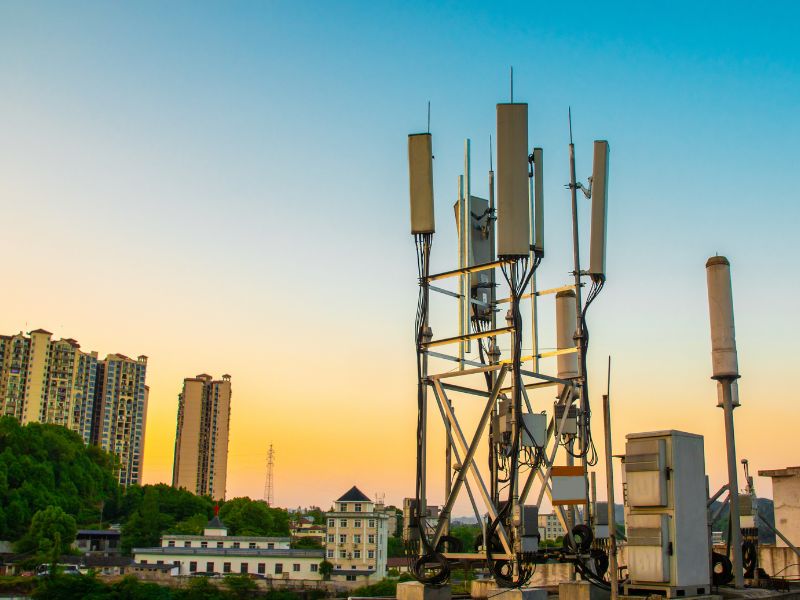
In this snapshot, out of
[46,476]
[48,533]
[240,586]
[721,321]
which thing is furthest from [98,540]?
[721,321]

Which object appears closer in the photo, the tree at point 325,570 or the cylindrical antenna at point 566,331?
the cylindrical antenna at point 566,331

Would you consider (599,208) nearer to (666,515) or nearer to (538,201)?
(538,201)

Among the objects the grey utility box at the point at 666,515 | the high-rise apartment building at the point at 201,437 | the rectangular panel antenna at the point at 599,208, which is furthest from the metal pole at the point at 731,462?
the high-rise apartment building at the point at 201,437

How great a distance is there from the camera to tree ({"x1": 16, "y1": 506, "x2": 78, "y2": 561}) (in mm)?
77250

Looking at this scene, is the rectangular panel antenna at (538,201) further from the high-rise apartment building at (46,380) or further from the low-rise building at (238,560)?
the high-rise apartment building at (46,380)

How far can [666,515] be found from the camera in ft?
40.8

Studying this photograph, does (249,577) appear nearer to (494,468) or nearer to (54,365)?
(494,468)

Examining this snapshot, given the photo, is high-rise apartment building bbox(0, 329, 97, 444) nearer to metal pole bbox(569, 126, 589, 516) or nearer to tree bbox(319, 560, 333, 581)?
tree bbox(319, 560, 333, 581)

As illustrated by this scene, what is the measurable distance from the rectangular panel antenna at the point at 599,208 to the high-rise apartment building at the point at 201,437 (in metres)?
165

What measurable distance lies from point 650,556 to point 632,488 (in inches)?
40.0

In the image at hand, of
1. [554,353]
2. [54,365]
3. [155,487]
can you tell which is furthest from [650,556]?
[54,365]

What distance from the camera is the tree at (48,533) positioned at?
7725 centimetres

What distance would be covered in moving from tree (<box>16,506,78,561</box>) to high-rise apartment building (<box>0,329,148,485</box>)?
47.3 meters

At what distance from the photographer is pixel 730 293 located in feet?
50.0
